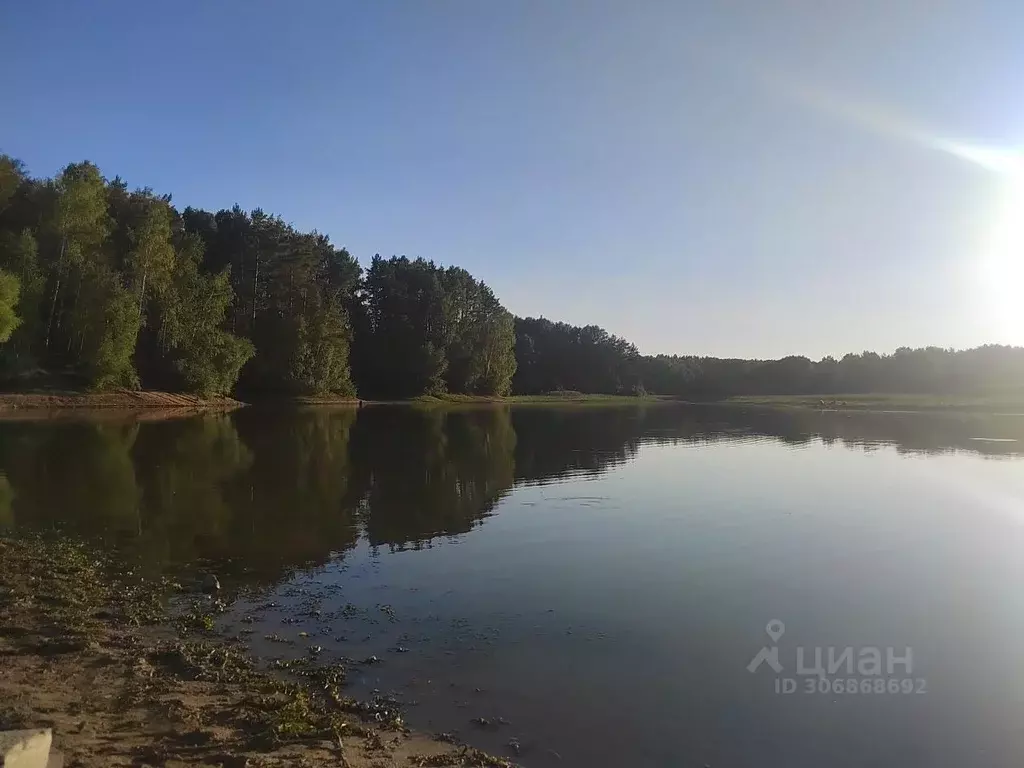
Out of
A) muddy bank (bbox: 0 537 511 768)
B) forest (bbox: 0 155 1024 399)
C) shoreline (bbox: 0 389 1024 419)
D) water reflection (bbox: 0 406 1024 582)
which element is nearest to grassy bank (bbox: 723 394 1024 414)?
shoreline (bbox: 0 389 1024 419)

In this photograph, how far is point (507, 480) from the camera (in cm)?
2592

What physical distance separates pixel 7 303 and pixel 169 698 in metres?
51.4

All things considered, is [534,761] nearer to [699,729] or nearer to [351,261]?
[699,729]

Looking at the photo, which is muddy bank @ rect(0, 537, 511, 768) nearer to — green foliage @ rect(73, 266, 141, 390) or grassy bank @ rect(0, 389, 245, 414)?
grassy bank @ rect(0, 389, 245, 414)

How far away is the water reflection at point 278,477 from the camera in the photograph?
51.2ft

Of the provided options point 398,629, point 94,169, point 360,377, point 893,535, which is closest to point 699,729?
point 398,629

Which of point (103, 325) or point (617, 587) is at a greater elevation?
point (103, 325)

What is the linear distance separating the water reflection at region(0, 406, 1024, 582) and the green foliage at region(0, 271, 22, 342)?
998 centimetres

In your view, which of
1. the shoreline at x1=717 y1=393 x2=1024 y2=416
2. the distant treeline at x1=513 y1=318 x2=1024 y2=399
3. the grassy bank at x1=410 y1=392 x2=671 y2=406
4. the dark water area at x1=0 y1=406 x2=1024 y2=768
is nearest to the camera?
the dark water area at x1=0 y1=406 x2=1024 y2=768

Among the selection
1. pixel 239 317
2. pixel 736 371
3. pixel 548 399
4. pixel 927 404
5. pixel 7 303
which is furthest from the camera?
pixel 736 371

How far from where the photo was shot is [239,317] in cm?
8169

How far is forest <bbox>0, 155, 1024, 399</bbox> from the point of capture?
2224 inches

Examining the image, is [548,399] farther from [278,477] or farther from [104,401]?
[278,477]

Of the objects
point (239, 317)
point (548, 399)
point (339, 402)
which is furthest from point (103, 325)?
point (548, 399)
